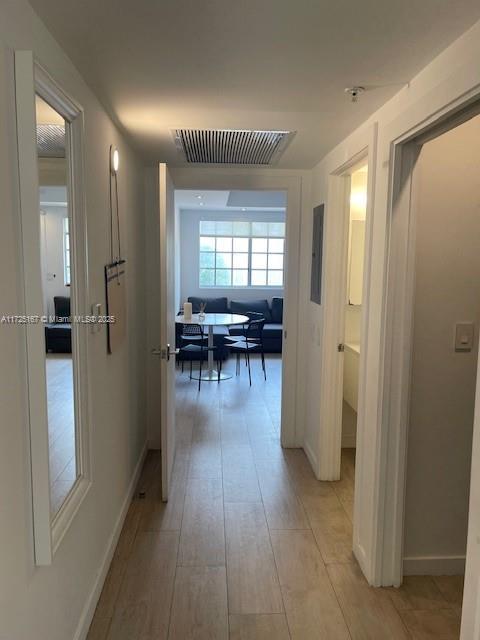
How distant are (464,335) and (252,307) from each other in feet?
21.0

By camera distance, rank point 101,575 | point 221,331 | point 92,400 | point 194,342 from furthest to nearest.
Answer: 1. point 221,331
2. point 194,342
3. point 101,575
4. point 92,400

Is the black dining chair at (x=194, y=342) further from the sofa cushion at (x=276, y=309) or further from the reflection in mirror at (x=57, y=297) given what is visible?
the reflection in mirror at (x=57, y=297)

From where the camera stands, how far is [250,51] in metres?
1.62

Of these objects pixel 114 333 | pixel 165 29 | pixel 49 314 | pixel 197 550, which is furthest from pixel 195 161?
pixel 197 550

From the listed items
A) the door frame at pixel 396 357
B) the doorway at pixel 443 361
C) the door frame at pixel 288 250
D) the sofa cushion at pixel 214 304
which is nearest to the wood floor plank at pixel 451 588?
the doorway at pixel 443 361

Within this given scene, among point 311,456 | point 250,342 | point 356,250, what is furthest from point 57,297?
point 250,342

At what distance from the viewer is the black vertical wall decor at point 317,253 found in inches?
132

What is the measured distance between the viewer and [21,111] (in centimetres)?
127

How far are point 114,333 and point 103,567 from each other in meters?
1.14

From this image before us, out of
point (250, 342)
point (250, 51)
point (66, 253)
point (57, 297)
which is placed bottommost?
point (250, 342)

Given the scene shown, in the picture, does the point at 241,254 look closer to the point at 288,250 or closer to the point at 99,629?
the point at 288,250

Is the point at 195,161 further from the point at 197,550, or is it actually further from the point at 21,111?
the point at 197,550

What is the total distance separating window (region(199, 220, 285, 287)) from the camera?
9.15 m

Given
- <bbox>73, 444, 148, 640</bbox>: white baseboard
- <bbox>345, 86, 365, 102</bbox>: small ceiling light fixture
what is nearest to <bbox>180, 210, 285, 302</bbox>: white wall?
<bbox>73, 444, 148, 640</bbox>: white baseboard
